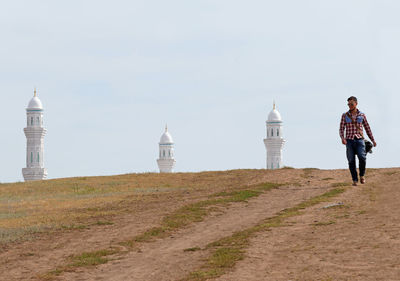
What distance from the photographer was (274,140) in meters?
161

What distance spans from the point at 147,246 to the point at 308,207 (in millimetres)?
6359

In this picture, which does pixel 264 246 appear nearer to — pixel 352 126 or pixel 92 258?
pixel 92 258

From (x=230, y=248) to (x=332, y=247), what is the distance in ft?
7.13

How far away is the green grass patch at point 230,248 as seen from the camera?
1069 centimetres

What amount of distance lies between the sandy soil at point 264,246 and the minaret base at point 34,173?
124 meters

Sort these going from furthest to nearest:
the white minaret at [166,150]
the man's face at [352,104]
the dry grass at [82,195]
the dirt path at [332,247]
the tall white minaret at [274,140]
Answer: the white minaret at [166,150], the tall white minaret at [274,140], the dry grass at [82,195], the man's face at [352,104], the dirt path at [332,247]

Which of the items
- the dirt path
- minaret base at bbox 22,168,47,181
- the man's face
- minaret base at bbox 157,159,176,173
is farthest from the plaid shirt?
minaret base at bbox 157,159,176,173

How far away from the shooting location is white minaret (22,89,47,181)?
5655 inches

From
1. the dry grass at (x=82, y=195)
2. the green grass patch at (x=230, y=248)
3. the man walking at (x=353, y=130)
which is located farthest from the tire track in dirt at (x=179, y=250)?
the dry grass at (x=82, y=195)

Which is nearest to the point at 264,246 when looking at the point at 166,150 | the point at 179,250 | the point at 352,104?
the point at 179,250

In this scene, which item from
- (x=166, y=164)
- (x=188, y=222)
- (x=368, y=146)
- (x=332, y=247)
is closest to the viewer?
(x=332, y=247)

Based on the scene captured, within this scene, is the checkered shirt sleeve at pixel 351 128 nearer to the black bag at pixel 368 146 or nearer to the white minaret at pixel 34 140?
the black bag at pixel 368 146

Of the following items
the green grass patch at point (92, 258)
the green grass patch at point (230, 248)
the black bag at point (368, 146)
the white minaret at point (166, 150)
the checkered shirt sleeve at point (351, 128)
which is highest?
the white minaret at point (166, 150)

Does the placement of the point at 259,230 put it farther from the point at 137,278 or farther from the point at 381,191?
the point at 381,191
